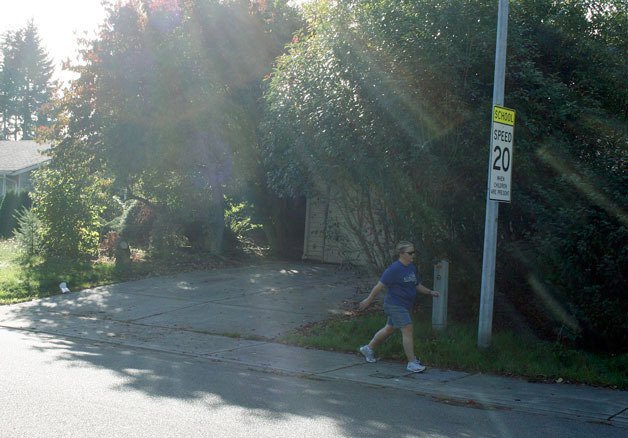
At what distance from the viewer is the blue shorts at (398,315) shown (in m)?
8.80

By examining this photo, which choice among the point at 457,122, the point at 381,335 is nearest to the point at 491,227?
the point at 457,122

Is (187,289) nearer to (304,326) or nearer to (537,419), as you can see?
(304,326)

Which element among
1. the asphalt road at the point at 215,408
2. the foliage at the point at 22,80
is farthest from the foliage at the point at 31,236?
the foliage at the point at 22,80

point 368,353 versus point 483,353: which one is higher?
point 483,353

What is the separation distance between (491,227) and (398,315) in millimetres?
1684

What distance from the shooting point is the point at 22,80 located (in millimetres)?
73062

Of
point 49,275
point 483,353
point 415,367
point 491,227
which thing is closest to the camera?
point 415,367

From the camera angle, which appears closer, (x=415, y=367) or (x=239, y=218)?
(x=415, y=367)

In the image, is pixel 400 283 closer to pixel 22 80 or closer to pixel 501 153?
pixel 501 153

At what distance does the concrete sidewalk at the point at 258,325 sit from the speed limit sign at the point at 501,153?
→ 7.68 ft

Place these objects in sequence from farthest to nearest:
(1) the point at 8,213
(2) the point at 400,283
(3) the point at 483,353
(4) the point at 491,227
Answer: (1) the point at 8,213
(4) the point at 491,227
(3) the point at 483,353
(2) the point at 400,283

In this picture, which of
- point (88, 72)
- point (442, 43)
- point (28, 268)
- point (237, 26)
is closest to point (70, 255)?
point (28, 268)

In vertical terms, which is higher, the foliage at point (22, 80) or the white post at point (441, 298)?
the foliage at point (22, 80)

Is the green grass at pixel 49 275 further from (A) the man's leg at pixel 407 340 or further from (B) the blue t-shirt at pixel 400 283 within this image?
(A) the man's leg at pixel 407 340
